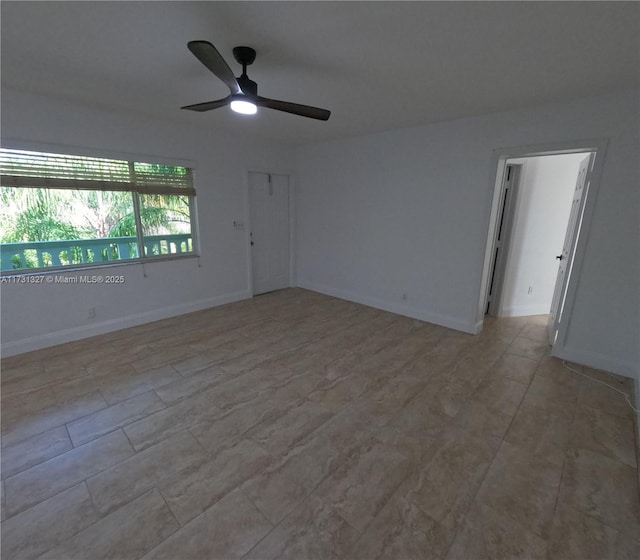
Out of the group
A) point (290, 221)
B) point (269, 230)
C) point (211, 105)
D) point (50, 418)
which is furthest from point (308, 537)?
point (290, 221)

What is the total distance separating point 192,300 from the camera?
4320mm

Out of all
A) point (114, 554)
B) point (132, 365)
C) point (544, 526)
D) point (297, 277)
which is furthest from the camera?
point (297, 277)

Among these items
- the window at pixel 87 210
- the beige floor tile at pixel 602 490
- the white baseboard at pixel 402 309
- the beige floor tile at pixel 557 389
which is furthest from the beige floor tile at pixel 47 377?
the beige floor tile at pixel 557 389

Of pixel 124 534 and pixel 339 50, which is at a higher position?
pixel 339 50

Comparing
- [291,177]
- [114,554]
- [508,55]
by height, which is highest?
[508,55]

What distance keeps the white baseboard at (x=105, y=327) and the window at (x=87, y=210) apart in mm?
711

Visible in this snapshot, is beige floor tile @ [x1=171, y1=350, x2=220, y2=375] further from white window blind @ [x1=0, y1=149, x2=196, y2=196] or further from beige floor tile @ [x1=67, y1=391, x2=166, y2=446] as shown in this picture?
white window blind @ [x1=0, y1=149, x2=196, y2=196]

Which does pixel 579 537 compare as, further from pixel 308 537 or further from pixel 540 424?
pixel 308 537

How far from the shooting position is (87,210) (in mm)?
3326

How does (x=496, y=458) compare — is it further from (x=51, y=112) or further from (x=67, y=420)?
(x=51, y=112)

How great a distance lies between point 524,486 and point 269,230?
4531mm

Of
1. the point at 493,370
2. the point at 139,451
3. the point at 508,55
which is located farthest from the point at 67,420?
the point at 508,55

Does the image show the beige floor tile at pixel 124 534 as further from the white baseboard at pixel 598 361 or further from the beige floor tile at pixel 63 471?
the white baseboard at pixel 598 361

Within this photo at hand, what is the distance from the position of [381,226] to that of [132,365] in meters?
3.47
